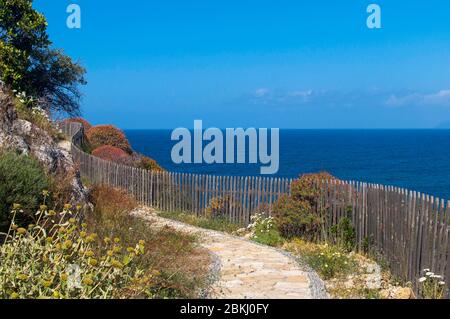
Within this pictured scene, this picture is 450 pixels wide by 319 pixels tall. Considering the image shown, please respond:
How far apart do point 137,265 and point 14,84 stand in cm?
2126

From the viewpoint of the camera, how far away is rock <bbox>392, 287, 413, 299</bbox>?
7.90 meters

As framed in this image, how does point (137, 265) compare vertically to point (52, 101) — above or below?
below

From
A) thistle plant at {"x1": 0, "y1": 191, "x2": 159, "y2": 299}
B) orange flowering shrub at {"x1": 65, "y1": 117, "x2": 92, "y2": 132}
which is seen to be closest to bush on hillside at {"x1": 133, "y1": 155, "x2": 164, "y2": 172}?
orange flowering shrub at {"x1": 65, "y1": 117, "x2": 92, "y2": 132}

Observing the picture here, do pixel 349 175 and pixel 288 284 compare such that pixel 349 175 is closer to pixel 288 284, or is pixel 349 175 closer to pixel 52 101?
pixel 52 101

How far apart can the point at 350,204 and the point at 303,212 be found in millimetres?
1182

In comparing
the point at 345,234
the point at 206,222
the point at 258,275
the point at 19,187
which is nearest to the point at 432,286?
the point at 258,275

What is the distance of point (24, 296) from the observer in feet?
17.2

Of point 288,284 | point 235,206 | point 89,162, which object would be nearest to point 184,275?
point 288,284

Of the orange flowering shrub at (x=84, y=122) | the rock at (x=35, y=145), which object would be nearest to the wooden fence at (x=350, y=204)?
the rock at (x=35, y=145)

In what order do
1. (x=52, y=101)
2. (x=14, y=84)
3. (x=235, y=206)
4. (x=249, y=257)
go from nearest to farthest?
(x=249, y=257), (x=235, y=206), (x=14, y=84), (x=52, y=101)

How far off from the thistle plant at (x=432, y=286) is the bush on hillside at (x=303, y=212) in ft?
14.0

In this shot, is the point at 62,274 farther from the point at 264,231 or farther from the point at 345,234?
the point at 264,231

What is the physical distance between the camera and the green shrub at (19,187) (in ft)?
25.4

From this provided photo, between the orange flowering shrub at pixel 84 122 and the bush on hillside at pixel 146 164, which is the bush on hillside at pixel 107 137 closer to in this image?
the orange flowering shrub at pixel 84 122
